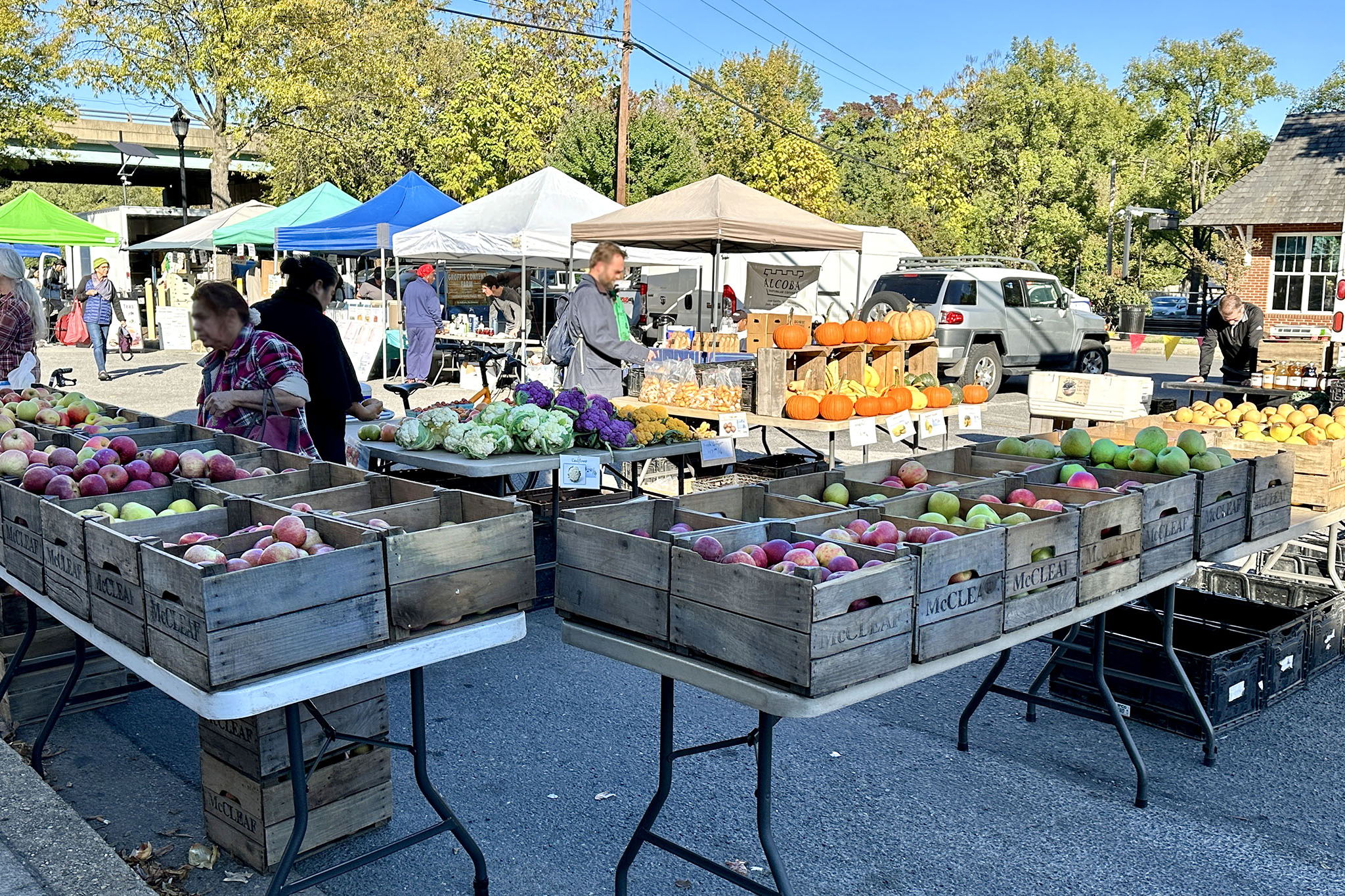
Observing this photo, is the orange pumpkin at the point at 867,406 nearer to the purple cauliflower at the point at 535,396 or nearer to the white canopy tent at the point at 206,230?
the purple cauliflower at the point at 535,396

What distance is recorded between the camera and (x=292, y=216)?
19.3 metres

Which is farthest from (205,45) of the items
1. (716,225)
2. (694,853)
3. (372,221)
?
(694,853)

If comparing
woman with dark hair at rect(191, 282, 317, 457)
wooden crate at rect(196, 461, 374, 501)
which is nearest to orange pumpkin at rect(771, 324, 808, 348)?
woman with dark hair at rect(191, 282, 317, 457)

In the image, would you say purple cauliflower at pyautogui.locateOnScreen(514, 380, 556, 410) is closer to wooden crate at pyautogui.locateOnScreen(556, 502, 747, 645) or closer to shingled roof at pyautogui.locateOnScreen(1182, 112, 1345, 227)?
wooden crate at pyautogui.locateOnScreen(556, 502, 747, 645)

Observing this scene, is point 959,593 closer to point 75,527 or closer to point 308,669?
point 308,669

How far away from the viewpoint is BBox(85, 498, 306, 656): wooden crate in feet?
9.22

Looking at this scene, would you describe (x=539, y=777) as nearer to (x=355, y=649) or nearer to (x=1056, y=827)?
(x=355, y=649)

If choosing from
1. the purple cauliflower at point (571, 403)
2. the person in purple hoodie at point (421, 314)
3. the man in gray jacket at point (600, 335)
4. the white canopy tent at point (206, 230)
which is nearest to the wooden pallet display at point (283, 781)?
the purple cauliflower at point (571, 403)

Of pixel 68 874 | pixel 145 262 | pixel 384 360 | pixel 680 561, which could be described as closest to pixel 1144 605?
pixel 680 561

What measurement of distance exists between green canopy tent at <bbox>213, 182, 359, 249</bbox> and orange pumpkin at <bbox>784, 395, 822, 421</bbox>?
12606mm

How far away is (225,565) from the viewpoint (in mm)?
2609

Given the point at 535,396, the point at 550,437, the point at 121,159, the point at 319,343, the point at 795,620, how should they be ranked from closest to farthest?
the point at 795,620 < the point at 319,343 < the point at 550,437 < the point at 535,396 < the point at 121,159

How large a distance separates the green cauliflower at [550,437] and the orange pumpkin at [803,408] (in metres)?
2.04

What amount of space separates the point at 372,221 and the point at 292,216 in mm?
3718
